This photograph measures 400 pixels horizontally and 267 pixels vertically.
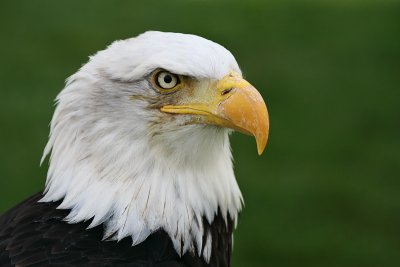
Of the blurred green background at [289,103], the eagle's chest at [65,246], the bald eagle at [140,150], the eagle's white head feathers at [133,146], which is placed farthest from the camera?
the blurred green background at [289,103]

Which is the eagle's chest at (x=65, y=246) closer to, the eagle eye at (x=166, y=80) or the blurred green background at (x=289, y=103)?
the eagle eye at (x=166, y=80)

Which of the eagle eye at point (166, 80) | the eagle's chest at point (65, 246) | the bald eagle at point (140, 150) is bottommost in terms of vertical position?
the eagle's chest at point (65, 246)

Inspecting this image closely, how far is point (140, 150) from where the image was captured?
450 centimetres

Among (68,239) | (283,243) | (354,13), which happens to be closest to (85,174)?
(68,239)

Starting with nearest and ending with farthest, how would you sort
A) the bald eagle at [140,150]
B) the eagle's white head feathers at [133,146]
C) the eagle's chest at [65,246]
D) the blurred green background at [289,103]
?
the eagle's chest at [65,246] → the bald eagle at [140,150] → the eagle's white head feathers at [133,146] → the blurred green background at [289,103]

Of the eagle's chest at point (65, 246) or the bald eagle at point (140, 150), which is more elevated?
the bald eagle at point (140, 150)

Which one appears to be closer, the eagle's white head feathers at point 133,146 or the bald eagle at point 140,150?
the bald eagle at point 140,150

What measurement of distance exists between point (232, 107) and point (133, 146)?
510 millimetres

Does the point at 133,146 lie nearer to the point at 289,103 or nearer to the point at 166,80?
the point at 166,80

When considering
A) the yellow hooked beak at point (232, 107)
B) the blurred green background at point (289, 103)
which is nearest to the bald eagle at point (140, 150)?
the yellow hooked beak at point (232, 107)

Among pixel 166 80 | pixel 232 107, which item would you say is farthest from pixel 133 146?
pixel 232 107

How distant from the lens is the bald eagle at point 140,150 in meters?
4.36

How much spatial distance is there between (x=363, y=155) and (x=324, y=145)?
39 centimetres

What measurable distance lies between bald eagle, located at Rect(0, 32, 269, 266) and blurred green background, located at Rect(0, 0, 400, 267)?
350 cm
